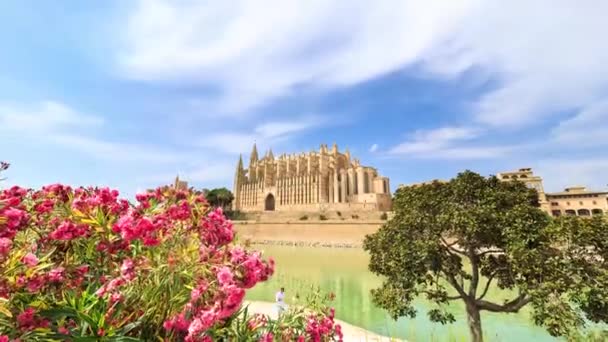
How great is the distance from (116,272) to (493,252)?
6843mm

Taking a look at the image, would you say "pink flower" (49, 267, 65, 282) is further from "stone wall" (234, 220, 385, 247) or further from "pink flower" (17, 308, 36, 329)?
"stone wall" (234, 220, 385, 247)

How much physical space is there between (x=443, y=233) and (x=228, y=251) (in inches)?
229

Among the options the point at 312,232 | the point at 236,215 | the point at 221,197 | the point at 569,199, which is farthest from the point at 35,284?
the point at 221,197

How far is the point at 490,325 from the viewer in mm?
8492

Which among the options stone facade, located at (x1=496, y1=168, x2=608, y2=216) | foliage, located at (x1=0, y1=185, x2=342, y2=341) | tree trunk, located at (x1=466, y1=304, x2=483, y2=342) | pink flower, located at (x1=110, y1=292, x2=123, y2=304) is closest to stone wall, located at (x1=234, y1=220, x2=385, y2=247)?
stone facade, located at (x1=496, y1=168, x2=608, y2=216)

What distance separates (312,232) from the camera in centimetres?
4275

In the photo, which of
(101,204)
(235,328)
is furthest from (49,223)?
(235,328)

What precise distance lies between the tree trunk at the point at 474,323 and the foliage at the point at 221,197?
62940 millimetres

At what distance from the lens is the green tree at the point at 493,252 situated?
4785 mm

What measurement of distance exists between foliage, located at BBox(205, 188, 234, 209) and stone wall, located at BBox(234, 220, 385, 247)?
56.2 feet

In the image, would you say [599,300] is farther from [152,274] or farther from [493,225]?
[152,274]

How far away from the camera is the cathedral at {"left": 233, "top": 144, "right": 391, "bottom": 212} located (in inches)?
2087

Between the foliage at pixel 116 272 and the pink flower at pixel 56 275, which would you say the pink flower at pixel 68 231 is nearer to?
the foliage at pixel 116 272

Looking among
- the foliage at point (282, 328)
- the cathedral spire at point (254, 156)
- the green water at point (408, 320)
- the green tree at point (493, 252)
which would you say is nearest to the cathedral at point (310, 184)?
the cathedral spire at point (254, 156)
